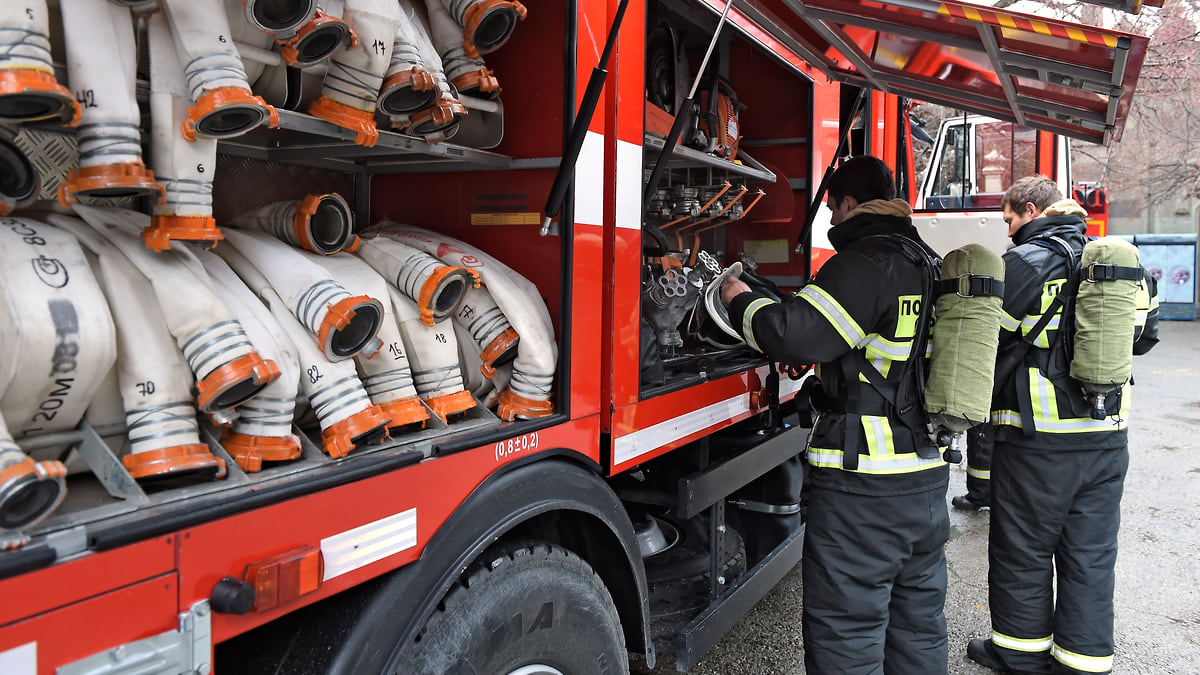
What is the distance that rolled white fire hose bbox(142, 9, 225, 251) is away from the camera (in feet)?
4.52

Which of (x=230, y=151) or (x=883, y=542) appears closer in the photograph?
(x=230, y=151)

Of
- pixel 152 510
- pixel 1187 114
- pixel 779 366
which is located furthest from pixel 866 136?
pixel 1187 114

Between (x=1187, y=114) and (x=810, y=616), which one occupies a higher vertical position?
(x=1187, y=114)

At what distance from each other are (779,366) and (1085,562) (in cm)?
147

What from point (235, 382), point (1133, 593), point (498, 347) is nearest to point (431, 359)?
point (498, 347)

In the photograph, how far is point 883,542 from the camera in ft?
9.11

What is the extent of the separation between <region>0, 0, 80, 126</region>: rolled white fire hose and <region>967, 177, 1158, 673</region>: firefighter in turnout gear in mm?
3350

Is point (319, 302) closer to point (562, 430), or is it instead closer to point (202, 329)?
point (202, 329)

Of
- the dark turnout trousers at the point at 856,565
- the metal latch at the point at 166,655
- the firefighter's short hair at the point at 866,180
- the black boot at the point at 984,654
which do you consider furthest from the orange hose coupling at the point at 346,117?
the black boot at the point at 984,654

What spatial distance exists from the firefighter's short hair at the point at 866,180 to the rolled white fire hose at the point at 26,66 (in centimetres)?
264

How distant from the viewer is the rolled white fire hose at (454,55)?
2033 millimetres

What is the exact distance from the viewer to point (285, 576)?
1.38 meters

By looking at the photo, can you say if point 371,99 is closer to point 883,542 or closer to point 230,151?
point 230,151

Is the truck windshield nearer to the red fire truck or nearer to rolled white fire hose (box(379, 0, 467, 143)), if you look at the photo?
the red fire truck
